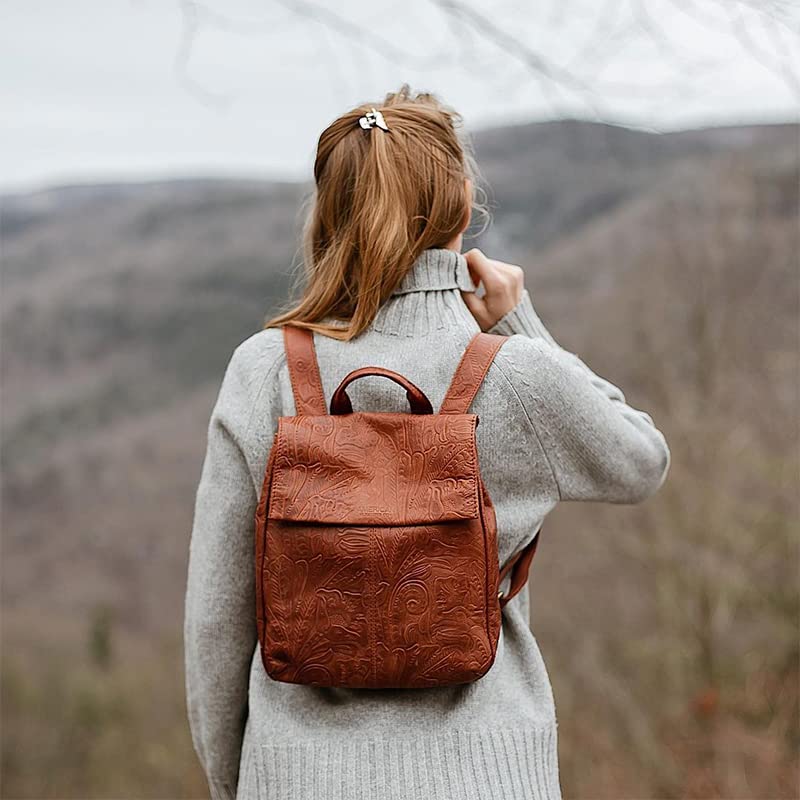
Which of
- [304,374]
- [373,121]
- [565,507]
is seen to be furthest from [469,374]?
[565,507]

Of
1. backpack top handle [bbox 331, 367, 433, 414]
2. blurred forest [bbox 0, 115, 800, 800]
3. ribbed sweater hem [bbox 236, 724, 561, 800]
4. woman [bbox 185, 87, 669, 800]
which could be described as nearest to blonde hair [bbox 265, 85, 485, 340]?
woman [bbox 185, 87, 669, 800]

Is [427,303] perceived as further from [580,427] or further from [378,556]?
[378,556]

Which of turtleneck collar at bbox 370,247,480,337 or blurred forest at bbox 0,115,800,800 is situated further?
blurred forest at bbox 0,115,800,800

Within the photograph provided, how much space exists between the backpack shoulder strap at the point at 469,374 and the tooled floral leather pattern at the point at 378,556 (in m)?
0.05

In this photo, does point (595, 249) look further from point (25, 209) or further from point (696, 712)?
point (25, 209)

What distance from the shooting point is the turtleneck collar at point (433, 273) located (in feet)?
4.89

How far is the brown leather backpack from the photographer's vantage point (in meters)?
1.32

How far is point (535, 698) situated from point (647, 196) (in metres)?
6.36

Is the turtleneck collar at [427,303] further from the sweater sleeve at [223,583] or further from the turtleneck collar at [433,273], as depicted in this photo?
the sweater sleeve at [223,583]

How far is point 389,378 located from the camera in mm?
1388

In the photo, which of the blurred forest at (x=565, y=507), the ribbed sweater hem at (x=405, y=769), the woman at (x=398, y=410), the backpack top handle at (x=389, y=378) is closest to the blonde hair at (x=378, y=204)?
the woman at (x=398, y=410)

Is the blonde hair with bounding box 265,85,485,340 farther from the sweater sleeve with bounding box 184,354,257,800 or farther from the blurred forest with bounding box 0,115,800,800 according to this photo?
the blurred forest with bounding box 0,115,800,800

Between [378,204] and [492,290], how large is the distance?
0.24m

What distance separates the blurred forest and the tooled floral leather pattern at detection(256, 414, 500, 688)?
16.3 feet
